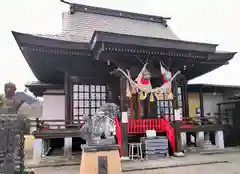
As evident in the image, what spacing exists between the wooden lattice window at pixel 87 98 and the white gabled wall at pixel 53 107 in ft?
7.28

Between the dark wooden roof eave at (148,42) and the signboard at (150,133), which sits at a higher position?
the dark wooden roof eave at (148,42)

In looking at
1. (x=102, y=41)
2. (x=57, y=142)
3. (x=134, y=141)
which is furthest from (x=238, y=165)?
(x=57, y=142)

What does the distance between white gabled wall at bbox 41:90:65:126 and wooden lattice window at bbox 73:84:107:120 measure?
2.22m

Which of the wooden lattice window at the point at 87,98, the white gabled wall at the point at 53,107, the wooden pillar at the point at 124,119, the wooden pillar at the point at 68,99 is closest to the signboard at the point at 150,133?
the wooden pillar at the point at 124,119

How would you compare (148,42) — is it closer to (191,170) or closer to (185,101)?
(191,170)

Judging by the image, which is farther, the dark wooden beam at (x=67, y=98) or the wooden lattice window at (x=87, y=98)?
the wooden lattice window at (x=87, y=98)

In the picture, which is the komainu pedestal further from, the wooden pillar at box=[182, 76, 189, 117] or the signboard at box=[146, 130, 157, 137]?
the wooden pillar at box=[182, 76, 189, 117]

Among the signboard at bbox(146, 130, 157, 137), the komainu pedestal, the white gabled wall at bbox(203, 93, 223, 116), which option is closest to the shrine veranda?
the signboard at bbox(146, 130, 157, 137)

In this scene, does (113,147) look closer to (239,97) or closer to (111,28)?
(111,28)

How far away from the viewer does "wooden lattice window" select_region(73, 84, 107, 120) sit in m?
11.1

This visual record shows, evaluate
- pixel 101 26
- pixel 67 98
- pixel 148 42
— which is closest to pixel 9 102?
pixel 148 42

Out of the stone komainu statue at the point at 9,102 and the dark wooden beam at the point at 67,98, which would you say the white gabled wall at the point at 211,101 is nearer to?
the dark wooden beam at the point at 67,98

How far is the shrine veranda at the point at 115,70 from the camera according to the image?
348 inches

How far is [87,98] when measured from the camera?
37.2ft
